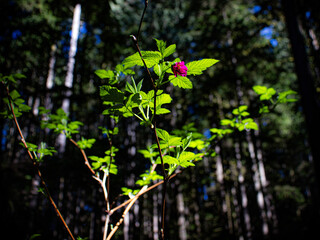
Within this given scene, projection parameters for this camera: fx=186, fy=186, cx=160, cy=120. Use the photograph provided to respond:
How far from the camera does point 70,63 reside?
4340 millimetres

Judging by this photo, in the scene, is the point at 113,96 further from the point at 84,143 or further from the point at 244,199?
the point at 244,199

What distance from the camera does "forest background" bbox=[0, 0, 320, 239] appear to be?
2582mm

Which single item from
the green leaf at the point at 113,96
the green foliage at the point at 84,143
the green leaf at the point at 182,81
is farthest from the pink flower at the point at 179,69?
the green foliage at the point at 84,143

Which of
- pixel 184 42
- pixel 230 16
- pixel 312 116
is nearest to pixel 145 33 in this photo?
pixel 184 42

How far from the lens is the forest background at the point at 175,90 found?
→ 8.47 feet

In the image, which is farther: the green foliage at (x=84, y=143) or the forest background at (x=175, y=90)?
the forest background at (x=175, y=90)

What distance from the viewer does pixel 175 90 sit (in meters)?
9.88

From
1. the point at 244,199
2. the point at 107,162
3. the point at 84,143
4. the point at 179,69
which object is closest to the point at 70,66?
the point at 84,143

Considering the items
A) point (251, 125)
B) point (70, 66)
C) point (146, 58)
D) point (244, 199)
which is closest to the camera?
point (146, 58)

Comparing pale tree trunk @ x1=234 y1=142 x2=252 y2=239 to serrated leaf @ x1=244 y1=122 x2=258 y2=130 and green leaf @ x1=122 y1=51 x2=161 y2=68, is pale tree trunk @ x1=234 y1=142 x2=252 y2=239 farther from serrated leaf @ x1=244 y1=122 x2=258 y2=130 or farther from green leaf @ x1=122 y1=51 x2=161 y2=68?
green leaf @ x1=122 y1=51 x2=161 y2=68

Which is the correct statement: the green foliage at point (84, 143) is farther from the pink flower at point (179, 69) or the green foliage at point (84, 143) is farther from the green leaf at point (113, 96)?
the pink flower at point (179, 69)

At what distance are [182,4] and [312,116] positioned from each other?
32.4 feet

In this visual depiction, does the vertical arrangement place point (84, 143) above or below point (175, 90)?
below

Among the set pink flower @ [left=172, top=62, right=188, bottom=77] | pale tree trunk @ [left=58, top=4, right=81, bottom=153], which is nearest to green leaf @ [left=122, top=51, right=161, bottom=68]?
pink flower @ [left=172, top=62, right=188, bottom=77]
